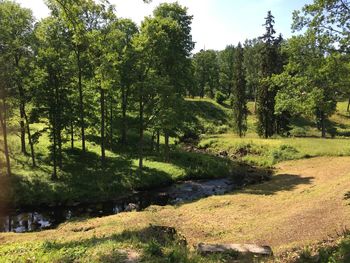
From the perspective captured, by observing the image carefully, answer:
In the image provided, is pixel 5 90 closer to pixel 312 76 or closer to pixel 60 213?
pixel 60 213

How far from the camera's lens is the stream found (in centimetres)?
2567

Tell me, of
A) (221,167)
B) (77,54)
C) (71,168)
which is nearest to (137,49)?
(77,54)

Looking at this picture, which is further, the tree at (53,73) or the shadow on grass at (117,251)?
the tree at (53,73)

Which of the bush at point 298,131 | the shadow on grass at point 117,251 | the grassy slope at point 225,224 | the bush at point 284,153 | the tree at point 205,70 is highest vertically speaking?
the tree at point 205,70

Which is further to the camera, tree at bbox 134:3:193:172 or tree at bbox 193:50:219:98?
tree at bbox 193:50:219:98

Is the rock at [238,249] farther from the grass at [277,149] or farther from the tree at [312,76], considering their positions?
the grass at [277,149]

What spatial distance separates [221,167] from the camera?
40438mm

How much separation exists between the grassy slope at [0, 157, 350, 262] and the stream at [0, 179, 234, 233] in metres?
2.41

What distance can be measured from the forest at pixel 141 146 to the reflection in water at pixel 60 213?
2.91 ft

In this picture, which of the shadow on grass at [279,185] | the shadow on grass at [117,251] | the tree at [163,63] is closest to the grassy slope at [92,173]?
the tree at [163,63]

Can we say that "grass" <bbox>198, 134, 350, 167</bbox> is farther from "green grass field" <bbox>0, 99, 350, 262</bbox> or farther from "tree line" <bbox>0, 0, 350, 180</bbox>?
"tree line" <bbox>0, 0, 350, 180</bbox>

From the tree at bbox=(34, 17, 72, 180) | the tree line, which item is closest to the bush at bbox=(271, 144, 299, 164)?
the tree line

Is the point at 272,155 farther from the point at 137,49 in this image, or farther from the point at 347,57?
the point at 347,57

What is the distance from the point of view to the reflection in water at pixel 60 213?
25266 mm
